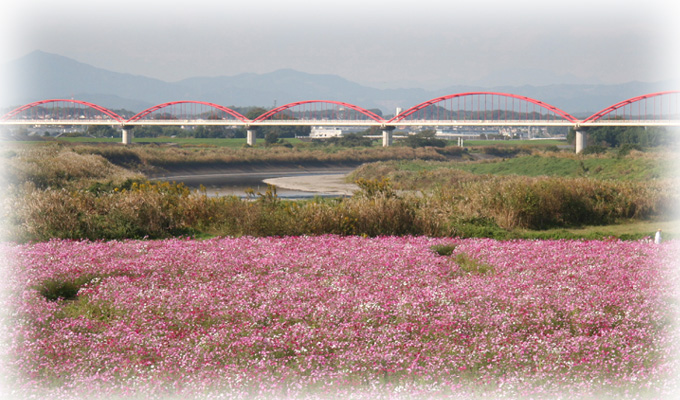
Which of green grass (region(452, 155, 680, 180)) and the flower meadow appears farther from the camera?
green grass (region(452, 155, 680, 180))

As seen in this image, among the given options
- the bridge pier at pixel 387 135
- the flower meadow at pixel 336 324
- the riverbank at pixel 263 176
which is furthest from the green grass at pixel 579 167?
the bridge pier at pixel 387 135

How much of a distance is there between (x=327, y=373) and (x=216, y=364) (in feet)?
3.33

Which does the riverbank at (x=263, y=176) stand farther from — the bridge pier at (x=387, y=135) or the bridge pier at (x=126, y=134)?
the bridge pier at (x=126, y=134)

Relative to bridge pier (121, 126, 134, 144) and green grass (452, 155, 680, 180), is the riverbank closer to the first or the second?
green grass (452, 155, 680, 180)

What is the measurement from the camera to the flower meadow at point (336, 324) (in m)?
5.51

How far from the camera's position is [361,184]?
684 inches

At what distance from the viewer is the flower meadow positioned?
5512 mm

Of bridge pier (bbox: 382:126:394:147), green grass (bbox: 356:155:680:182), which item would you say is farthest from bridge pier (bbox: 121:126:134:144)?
green grass (bbox: 356:155:680:182)

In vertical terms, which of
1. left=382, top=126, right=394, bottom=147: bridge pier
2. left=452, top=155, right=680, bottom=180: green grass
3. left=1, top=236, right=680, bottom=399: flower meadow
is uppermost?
left=382, top=126, right=394, bottom=147: bridge pier

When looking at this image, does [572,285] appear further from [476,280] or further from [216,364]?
[216,364]

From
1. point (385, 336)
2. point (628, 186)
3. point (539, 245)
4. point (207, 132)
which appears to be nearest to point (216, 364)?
point (385, 336)

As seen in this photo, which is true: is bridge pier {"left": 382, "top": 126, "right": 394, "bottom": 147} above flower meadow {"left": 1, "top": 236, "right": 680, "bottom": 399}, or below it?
above

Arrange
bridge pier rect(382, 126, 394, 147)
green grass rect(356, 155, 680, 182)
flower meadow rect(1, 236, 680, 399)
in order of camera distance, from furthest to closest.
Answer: bridge pier rect(382, 126, 394, 147) < green grass rect(356, 155, 680, 182) < flower meadow rect(1, 236, 680, 399)

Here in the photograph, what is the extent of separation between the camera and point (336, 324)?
714 cm
